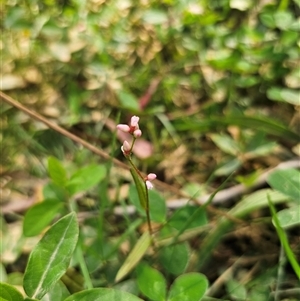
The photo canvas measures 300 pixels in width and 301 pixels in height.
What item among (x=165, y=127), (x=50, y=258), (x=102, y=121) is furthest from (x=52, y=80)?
(x=50, y=258)

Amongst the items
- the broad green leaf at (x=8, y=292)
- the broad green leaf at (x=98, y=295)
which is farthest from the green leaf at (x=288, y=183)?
the broad green leaf at (x=8, y=292)

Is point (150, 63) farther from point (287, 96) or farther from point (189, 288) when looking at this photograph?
point (189, 288)

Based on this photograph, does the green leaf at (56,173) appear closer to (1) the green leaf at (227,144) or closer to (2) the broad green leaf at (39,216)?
(2) the broad green leaf at (39,216)

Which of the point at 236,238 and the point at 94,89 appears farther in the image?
the point at 94,89

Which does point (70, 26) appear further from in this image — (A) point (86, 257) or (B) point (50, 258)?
(B) point (50, 258)

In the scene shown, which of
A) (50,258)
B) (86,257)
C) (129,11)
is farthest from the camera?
(129,11)

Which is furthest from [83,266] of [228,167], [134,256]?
[228,167]
